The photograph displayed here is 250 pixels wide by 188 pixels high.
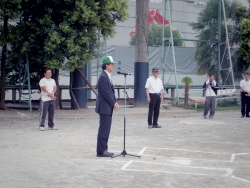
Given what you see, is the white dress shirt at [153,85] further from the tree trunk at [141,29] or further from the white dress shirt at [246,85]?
the tree trunk at [141,29]

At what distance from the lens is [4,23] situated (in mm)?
19625

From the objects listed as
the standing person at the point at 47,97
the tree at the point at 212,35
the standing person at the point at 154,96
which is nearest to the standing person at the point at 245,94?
the standing person at the point at 154,96

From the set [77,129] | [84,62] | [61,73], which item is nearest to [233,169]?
[77,129]

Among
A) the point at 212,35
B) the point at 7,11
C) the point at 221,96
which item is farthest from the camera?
the point at 212,35

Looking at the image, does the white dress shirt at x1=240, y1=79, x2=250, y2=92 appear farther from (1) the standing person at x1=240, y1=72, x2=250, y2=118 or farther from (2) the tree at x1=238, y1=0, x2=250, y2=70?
(2) the tree at x1=238, y1=0, x2=250, y2=70

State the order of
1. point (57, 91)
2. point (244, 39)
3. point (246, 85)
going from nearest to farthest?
1. point (246, 85)
2. point (57, 91)
3. point (244, 39)

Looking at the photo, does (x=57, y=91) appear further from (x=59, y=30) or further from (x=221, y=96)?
(x=221, y=96)

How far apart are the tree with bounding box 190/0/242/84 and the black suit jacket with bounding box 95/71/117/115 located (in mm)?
18725

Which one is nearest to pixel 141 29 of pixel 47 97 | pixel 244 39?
pixel 244 39

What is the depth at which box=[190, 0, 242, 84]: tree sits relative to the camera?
93.5 feet

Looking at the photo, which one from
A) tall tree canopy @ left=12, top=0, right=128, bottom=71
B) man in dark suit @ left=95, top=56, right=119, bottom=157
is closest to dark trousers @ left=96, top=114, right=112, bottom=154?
man in dark suit @ left=95, top=56, right=119, bottom=157

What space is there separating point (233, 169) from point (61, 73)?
18324 millimetres

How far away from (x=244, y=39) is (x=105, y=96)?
17.1 m

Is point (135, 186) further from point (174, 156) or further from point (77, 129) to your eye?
point (77, 129)
